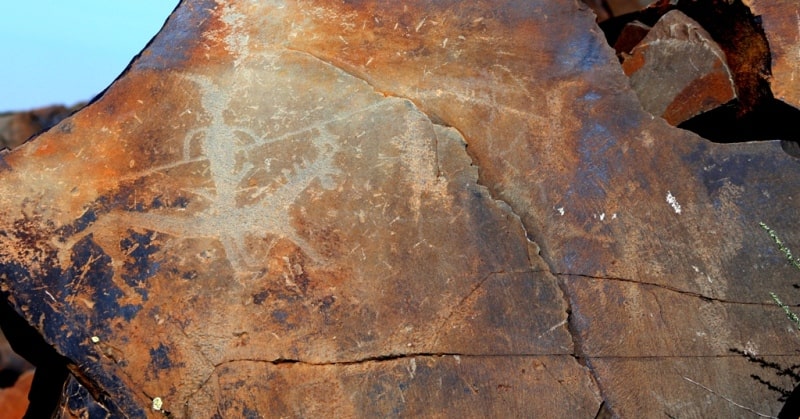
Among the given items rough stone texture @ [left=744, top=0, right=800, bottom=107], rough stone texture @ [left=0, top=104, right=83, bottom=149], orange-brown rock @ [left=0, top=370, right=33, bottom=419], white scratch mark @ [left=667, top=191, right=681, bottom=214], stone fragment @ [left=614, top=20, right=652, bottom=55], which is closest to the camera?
white scratch mark @ [left=667, top=191, right=681, bottom=214]

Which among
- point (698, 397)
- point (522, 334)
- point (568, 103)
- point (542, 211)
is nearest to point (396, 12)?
point (568, 103)

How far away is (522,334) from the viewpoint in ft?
6.01

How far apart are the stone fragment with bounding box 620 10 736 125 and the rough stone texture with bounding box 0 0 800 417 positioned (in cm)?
27

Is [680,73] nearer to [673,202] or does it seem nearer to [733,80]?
[733,80]

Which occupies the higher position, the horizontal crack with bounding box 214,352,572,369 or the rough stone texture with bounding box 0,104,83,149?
the horizontal crack with bounding box 214,352,572,369

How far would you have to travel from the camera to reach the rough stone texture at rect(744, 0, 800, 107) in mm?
2072

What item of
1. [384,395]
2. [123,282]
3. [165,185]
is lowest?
[384,395]

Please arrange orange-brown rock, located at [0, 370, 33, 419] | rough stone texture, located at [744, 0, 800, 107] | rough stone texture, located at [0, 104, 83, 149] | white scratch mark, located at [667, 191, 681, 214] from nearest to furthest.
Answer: white scratch mark, located at [667, 191, 681, 214]
rough stone texture, located at [744, 0, 800, 107]
orange-brown rock, located at [0, 370, 33, 419]
rough stone texture, located at [0, 104, 83, 149]

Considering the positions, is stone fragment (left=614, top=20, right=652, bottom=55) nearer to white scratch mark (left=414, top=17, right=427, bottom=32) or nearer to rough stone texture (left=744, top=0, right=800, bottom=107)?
rough stone texture (left=744, top=0, right=800, bottom=107)

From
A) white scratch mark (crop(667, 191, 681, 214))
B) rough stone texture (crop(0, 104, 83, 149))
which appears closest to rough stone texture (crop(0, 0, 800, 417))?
white scratch mark (crop(667, 191, 681, 214))

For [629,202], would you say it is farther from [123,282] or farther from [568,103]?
[123,282]

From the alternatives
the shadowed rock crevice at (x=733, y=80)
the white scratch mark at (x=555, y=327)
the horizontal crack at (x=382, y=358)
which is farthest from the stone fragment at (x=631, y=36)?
the horizontal crack at (x=382, y=358)

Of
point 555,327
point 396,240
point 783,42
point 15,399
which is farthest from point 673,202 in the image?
point 15,399

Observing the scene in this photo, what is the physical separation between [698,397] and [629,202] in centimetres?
51
